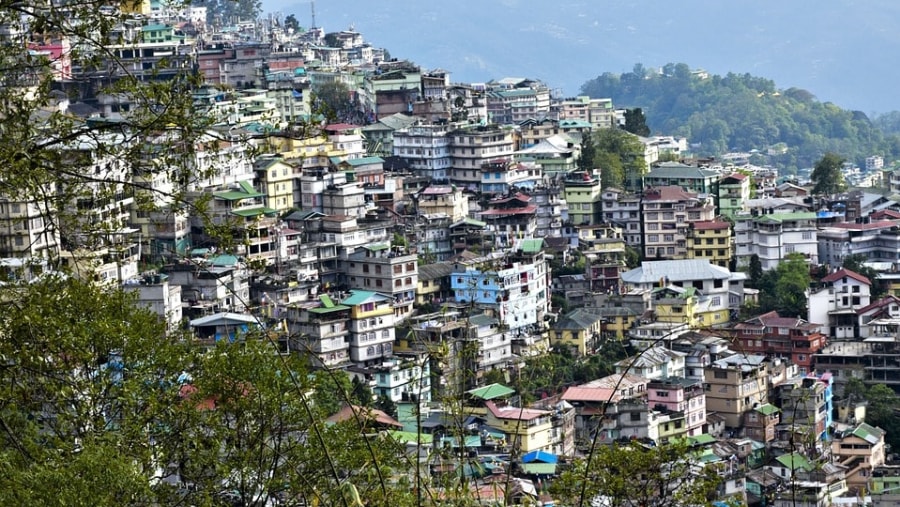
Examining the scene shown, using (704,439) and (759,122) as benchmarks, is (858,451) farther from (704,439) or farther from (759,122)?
(759,122)

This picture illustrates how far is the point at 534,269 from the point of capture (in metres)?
22.3

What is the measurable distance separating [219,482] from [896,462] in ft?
44.9

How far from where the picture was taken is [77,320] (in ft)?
25.2

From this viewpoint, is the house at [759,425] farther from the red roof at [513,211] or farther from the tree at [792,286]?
the red roof at [513,211]

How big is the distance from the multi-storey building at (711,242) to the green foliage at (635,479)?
17680 millimetres

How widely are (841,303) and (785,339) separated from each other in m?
1.44

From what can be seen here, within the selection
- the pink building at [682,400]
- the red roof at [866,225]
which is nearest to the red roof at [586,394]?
the pink building at [682,400]

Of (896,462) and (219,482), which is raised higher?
(219,482)

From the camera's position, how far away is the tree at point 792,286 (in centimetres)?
2319

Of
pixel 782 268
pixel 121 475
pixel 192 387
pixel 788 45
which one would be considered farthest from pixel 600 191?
pixel 788 45

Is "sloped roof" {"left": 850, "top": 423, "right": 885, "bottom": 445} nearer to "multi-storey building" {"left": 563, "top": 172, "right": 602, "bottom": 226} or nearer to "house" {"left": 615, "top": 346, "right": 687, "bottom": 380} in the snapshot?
"house" {"left": 615, "top": 346, "right": 687, "bottom": 380}

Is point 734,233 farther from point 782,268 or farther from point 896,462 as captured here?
point 896,462

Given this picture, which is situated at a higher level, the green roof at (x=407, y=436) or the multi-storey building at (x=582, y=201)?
the multi-storey building at (x=582, y=201)

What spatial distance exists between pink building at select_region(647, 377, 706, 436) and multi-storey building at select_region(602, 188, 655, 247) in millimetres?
7163
